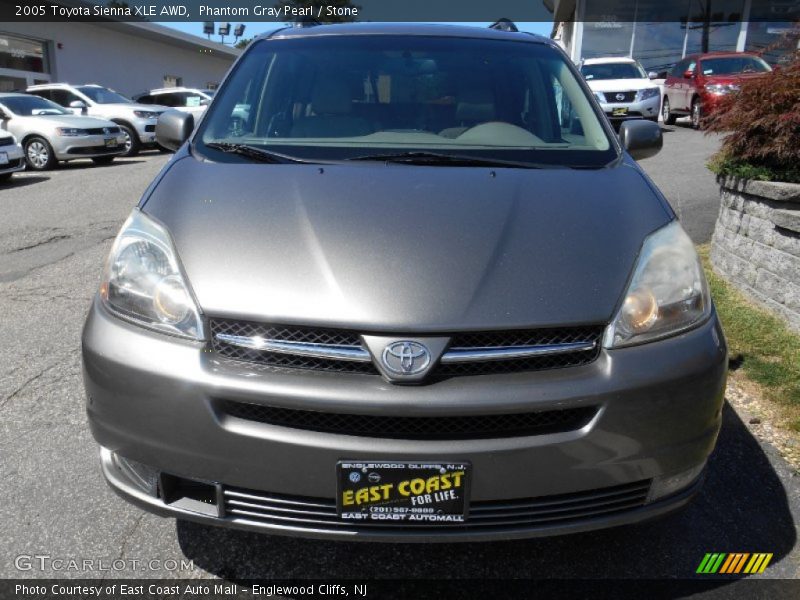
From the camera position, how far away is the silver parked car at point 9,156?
1102 cm

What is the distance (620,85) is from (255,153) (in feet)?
48.4

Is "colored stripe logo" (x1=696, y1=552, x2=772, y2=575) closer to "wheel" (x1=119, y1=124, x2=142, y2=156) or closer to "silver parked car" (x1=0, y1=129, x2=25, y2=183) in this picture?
"silver parked car" (x1=0, y1=129, x2=25, y2=183)

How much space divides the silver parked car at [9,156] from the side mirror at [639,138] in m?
11.1

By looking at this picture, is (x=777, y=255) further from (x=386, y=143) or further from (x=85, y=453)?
(x=85, y=453)

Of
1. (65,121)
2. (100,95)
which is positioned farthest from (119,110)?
(65,121)

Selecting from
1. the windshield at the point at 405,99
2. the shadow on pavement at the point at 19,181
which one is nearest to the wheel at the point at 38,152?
the shadow on pavement at the point at 19,181

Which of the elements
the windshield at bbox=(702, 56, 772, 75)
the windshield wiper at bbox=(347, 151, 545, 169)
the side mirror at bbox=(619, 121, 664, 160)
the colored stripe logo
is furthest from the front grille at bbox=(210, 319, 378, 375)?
the windshield at bbox=(702, 56, 772, 75)

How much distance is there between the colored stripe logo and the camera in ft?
7.14

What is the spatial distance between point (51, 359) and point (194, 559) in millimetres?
2043

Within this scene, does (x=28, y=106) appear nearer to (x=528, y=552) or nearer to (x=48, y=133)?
(x=48, y=133)

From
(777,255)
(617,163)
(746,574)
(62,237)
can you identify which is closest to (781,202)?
(777,255)

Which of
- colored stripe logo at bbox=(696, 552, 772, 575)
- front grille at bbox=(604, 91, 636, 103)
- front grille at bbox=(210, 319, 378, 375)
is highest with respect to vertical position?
front grille at bbox=(210, 319, 378, 375)

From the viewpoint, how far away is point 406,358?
1.72 meters

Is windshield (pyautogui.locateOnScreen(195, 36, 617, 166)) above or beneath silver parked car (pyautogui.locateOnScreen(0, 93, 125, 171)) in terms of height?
above
